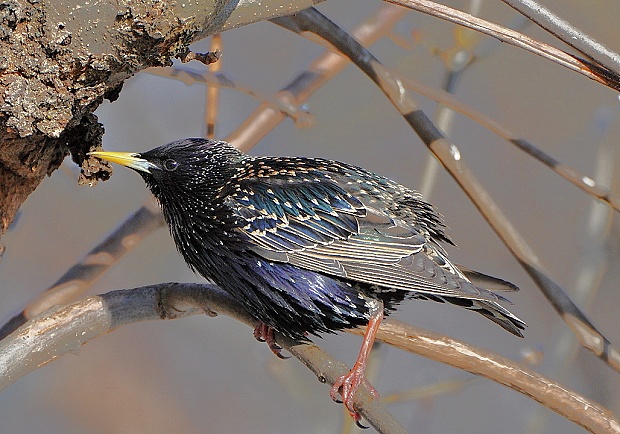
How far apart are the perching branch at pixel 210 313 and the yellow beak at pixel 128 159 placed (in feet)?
1.07

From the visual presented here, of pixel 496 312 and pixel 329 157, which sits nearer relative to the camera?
pixel 496 312

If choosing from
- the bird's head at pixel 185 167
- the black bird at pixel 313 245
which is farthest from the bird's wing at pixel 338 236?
the bird's head at pixel 185 167

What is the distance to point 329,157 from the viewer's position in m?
3.68

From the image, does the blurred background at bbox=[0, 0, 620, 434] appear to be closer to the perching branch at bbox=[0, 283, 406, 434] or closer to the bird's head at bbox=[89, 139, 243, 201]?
the bird's head at bbox=[89, 139, 243, 201]

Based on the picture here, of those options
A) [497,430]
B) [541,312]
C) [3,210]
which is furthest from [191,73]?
[497,430]

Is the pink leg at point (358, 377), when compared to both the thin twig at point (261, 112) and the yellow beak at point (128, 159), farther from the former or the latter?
the thin twig at point (261, 112)

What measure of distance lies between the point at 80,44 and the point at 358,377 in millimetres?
968

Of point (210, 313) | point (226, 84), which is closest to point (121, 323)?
point (210, 313)

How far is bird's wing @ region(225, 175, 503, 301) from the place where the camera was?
207cm

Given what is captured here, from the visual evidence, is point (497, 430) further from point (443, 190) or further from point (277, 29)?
point (277, 29)

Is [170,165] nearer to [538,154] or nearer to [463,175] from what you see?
[463,175]

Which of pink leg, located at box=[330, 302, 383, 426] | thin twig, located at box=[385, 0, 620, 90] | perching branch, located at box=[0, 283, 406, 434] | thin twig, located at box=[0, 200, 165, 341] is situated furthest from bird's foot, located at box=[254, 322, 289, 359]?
thin twig, located at box=[385, 0, 620, 90]

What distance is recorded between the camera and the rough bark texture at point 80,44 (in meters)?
1.64

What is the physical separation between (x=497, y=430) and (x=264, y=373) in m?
1.10
